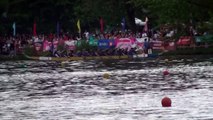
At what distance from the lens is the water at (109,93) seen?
65.7 feet

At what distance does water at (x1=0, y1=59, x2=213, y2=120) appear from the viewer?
20031mm

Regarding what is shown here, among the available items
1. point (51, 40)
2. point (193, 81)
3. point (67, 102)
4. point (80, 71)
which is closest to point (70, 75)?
point (80, 71)

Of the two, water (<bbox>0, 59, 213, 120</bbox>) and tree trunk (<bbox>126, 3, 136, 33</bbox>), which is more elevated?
tree trunk (<bbox>126, 3, 136, 33</bbox>)

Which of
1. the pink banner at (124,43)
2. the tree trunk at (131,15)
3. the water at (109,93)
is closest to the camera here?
the water at (109,93)

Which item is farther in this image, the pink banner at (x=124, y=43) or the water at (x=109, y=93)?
the pink banner at (x=124, y=43)

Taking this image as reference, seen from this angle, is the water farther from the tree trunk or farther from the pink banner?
the tree trunk

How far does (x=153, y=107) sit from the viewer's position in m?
21.2

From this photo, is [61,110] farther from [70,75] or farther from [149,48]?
[149,48]

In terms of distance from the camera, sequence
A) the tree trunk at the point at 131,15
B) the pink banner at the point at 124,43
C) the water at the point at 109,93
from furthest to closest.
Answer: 1. the tree trunk at the point at 131,15
2. the pink banner at the point at 124,43
3. the water at the point at 109,93

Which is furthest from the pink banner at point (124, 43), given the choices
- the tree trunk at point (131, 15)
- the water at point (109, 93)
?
the tree trunk at point (131, 15)

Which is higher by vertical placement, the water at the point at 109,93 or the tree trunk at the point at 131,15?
the tree trunk at the point at 131,15

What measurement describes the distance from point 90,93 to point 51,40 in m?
28.8

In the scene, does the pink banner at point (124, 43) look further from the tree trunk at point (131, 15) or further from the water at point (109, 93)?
the tree trunk at point (131, 15)

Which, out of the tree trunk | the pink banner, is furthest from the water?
the tree trunk
